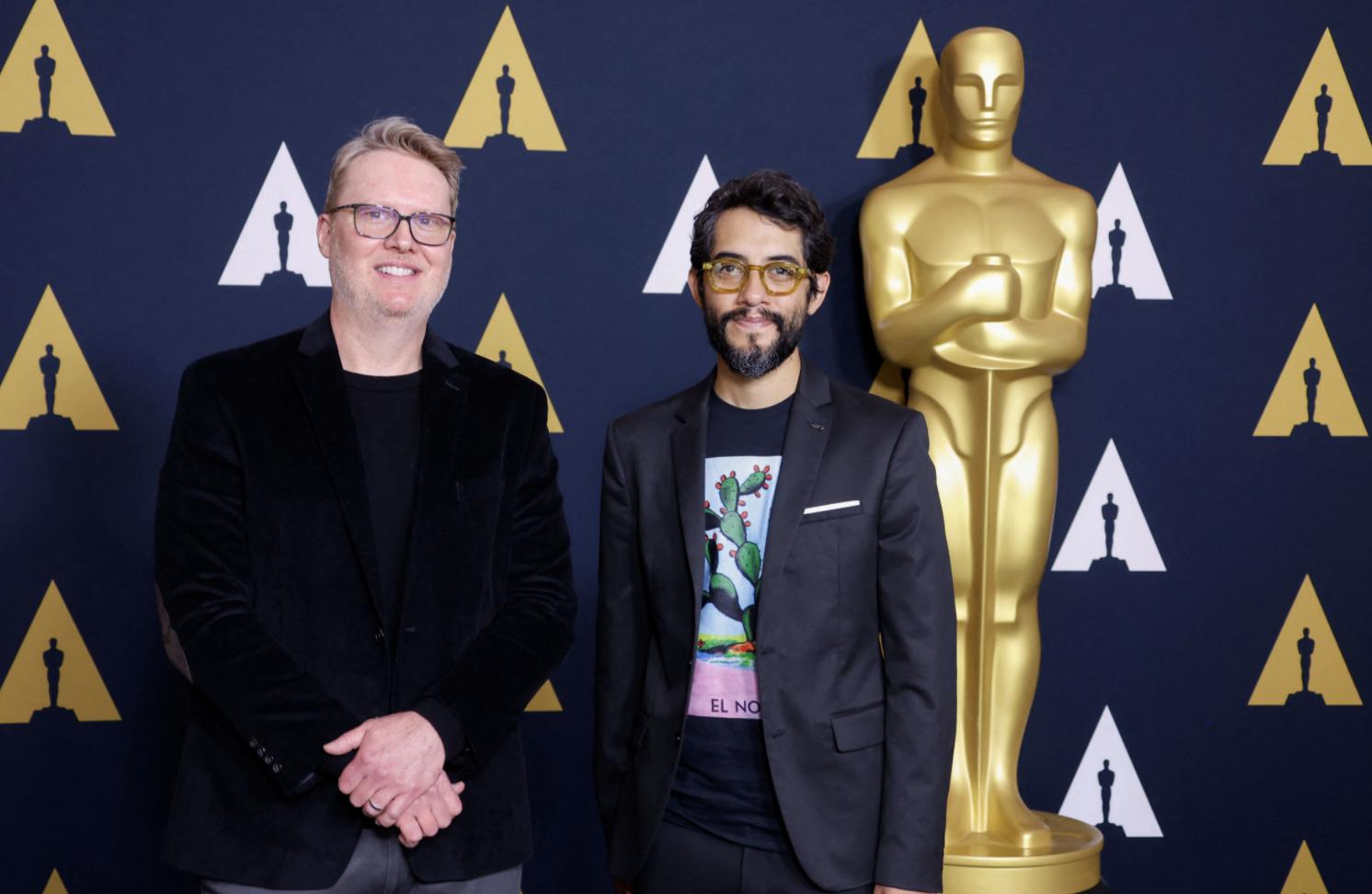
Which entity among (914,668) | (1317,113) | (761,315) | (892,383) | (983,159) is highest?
(1317,113)

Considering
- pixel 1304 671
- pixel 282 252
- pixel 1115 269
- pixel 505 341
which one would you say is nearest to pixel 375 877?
pixel 505 341

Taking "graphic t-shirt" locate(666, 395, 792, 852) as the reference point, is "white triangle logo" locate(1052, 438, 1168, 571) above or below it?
→ above

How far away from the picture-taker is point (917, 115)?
2701mm

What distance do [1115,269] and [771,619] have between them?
1.45 metres

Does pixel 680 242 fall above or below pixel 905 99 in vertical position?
below

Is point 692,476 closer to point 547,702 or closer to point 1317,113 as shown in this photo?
point 547,702

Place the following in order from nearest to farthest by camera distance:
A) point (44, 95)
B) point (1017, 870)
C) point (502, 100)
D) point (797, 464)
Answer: point (797, 464), point (1017, 870), point (44, 95), point (502, 100)

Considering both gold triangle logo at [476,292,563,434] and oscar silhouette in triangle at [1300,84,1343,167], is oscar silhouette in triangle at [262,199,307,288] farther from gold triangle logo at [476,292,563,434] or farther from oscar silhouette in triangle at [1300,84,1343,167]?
oscar silhouette in triangle at [1300,84,1343,167]

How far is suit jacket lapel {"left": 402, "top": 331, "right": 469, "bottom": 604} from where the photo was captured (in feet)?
4.91

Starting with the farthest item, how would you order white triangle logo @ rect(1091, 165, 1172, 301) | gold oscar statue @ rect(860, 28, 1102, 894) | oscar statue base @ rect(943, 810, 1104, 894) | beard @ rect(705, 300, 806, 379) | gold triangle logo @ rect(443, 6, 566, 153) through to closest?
1. white triangle logo @ rect(1091, 165, 1172, 301)
2. gold triangle logo @ rect(443, 6, 566, 153)
3. gold oscar statue @ rect(860, 28, 1102, 894)
4. oscar statue base @ rect(943, 810, 1104, 894)
5. beard @ rect(705, 300, 806, 379)

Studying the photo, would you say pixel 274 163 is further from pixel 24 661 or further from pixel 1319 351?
pixel 1319 351

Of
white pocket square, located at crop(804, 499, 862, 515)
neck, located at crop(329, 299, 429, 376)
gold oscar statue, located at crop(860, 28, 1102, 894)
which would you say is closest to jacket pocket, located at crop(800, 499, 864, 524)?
white pocket square, located at crop(804, 499, 862, 515)

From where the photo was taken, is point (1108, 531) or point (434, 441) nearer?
point (434, 441)

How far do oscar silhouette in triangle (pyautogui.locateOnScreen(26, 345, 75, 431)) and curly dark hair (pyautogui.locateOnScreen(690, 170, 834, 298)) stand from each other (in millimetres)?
1370
